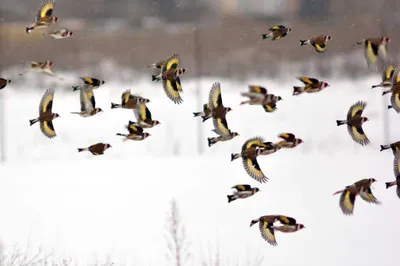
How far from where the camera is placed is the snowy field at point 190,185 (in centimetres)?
243

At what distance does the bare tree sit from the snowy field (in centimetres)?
2

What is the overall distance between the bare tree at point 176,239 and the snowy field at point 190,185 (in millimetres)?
23

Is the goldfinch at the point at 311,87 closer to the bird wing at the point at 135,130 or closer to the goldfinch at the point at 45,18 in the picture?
the bird wing at the point at 135,130

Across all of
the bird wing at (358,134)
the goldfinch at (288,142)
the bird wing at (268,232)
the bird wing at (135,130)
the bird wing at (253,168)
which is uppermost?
the bird wing at (135,130)

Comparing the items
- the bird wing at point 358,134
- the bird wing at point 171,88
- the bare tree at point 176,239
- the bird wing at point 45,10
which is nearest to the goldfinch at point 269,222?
the bird wing at point 358,134

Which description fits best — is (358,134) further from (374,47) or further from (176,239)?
(176,239)

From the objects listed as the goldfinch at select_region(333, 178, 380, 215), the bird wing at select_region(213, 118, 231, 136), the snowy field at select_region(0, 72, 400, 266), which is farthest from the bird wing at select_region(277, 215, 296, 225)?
the snowy field at select_region(0, 72, 400, 266)

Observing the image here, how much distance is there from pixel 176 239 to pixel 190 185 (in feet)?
0.61

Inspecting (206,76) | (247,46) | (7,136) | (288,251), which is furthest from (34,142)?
(288,251)

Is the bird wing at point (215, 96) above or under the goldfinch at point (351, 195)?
above

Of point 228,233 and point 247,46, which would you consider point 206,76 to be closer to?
point 247,46

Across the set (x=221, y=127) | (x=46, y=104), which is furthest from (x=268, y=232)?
(x=46, y=104)

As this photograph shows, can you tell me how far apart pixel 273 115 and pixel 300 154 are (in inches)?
6.8

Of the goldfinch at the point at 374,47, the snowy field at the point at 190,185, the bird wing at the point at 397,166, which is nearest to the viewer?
the goldfinch at the point at 374,47
